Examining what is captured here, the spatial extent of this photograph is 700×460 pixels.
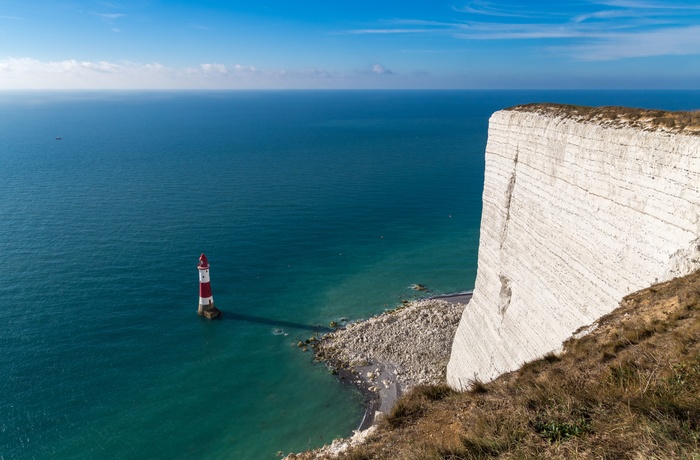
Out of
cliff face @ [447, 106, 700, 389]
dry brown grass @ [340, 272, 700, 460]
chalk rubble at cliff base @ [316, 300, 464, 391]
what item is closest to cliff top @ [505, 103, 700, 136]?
cliff face @ [447, 106, 700, 389]

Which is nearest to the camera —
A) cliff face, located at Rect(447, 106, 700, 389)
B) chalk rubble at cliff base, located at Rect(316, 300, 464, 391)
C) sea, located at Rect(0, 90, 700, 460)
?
cliff face, located at Rect(447, 106, 700, 389)

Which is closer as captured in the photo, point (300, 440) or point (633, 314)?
point (633, 314)

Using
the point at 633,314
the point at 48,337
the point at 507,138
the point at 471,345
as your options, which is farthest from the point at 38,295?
the point at 633,314

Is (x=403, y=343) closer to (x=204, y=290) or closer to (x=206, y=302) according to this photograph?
(x=206, y=302)

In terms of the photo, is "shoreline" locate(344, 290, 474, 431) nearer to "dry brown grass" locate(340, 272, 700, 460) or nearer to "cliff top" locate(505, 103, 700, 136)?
"dry brown grass" locate(340, 272, 700, 460)

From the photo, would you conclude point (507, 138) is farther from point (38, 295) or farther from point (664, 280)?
point (38, 295)

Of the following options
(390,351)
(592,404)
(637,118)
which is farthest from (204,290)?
(592,404)
